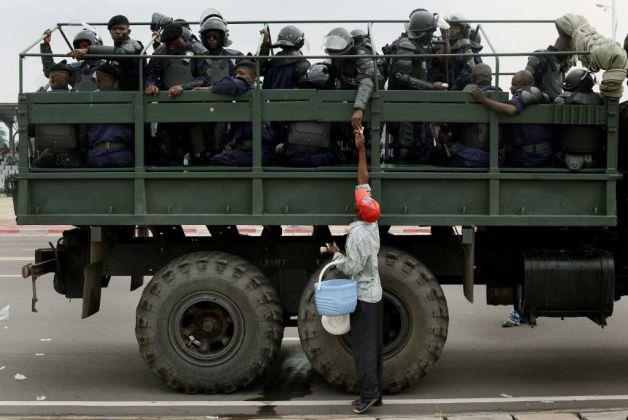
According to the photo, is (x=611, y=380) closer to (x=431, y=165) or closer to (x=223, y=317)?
(x=431, y=165)

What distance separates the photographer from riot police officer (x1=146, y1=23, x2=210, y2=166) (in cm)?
695

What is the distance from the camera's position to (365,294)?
244 inches

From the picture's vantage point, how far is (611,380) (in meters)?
7.32

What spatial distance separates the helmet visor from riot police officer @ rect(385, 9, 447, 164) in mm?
472

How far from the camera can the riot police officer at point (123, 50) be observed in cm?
681

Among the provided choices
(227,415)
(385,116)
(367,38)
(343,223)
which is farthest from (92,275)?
(367,38)

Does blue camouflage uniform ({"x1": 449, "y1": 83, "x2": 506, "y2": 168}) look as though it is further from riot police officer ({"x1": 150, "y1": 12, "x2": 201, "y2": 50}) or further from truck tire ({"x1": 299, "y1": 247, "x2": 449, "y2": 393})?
riot police officer ({"x1": 150, "y1": 12, "x2": 201, "y2": 50})

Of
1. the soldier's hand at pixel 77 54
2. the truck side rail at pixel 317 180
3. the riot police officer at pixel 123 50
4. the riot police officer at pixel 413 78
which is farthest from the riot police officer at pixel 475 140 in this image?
the soldier's hand at pixel 77 54

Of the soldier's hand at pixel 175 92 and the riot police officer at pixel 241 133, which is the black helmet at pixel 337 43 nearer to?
the riot police officer at pixel 241 133

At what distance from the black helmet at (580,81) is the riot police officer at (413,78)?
963 mm

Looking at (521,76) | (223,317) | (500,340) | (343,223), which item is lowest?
(500,340)

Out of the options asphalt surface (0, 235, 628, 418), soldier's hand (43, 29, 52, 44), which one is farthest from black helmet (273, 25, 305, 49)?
asphalt surface (0, 235, 628, 418)

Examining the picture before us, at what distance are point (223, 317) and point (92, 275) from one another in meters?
1.11

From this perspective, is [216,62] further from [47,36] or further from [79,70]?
Answer: [47,36]
